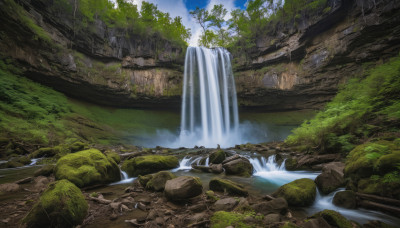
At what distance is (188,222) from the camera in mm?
2605

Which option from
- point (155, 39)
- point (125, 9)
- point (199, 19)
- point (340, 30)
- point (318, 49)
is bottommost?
point (318, 49)

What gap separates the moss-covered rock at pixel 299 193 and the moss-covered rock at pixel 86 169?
14.9 ft

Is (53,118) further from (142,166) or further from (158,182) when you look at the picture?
(158,182)

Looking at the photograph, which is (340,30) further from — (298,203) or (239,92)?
(298,203)

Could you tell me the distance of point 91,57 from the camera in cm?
1764

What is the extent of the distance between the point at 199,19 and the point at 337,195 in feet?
89.6

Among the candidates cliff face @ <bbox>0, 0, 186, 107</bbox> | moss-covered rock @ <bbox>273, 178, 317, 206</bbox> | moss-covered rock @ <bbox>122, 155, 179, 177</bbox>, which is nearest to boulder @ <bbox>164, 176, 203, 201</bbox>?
moss-covered rock @ <bbox>273, 178, 317, 206</bbox>

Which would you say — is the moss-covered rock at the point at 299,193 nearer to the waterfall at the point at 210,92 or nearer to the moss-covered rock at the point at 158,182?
the moss-covered rock at the point at 158,182

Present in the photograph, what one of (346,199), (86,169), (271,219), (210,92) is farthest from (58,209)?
(210,92)

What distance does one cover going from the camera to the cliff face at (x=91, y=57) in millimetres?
12508

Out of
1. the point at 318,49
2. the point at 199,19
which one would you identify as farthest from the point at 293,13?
the point at 199,19

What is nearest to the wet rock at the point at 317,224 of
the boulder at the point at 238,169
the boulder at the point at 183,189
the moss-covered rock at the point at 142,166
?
the boulder at the point at 183,189

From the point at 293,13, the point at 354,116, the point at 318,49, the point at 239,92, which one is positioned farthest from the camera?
the point at 239,92

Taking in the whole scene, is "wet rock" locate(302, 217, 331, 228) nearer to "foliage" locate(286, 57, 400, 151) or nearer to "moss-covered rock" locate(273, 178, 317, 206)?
"moss-covered rock" locate(273, 178, 317, 206)
